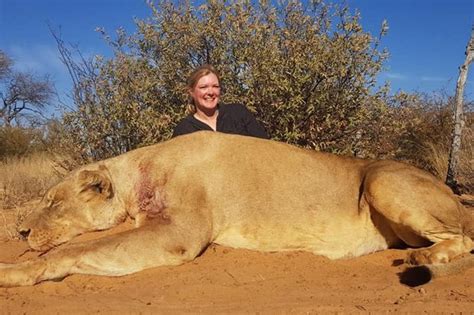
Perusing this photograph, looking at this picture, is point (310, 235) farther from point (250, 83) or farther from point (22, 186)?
point (22, 186)

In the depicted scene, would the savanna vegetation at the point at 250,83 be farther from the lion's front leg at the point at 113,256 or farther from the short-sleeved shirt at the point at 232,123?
the lion's front leg at the point at 113,256

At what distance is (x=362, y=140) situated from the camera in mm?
9234

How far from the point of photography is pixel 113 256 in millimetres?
4219

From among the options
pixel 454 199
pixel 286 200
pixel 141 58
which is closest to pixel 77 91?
pixel 141 58

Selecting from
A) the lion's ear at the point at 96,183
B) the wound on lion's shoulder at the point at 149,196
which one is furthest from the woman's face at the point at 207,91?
the lion's ear at the point at 96,183

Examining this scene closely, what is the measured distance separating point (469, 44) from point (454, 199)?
6477 millimetres

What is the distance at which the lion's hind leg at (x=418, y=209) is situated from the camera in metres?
4.96

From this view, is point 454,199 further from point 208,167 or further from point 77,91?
point 77,91

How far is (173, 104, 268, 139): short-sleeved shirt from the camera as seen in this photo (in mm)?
6906

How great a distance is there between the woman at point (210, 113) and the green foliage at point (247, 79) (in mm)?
1213

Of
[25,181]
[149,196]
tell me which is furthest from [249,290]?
[25,181]

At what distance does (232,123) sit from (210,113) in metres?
0.31

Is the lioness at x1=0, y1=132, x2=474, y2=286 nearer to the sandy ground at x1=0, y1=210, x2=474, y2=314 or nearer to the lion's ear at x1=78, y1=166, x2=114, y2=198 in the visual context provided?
the lion's ear at x1=78, y1=166, x2=114, y2=198

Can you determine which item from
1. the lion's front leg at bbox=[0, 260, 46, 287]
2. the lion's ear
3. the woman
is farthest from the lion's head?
the woman
